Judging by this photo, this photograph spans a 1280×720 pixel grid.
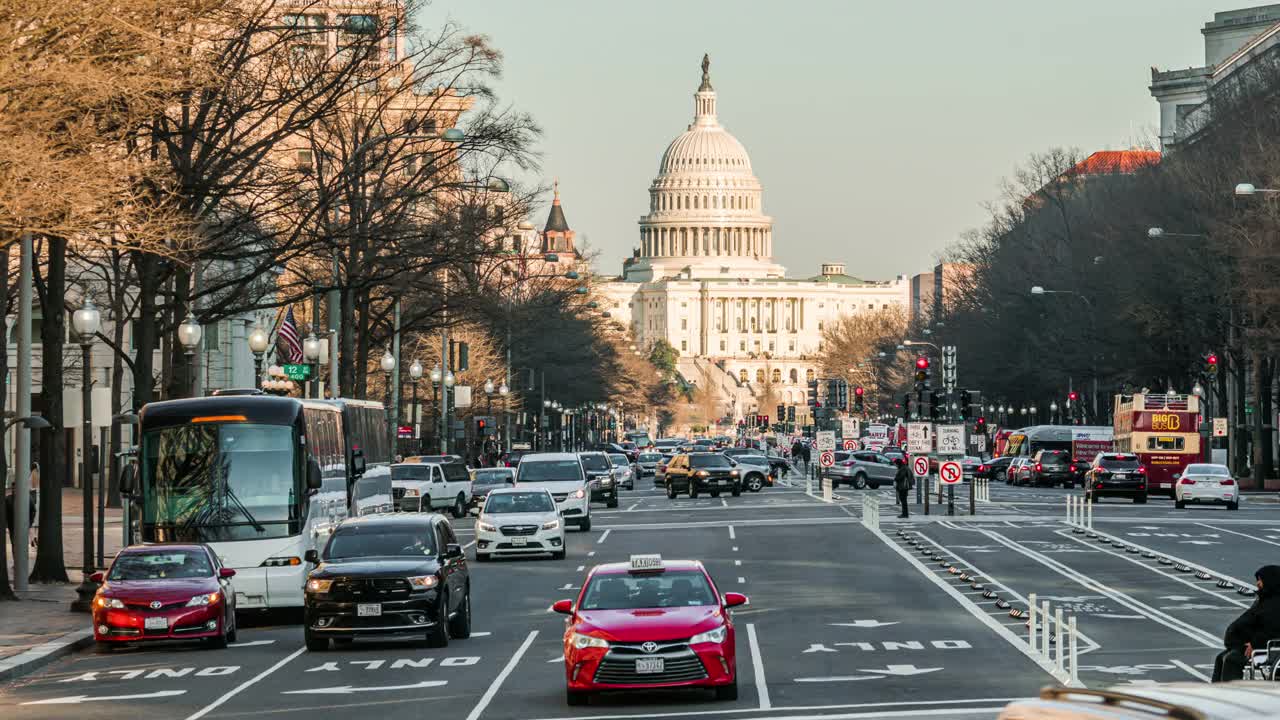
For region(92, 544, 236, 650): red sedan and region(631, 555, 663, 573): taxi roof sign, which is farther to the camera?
region(92, 544, 236, 650): red sedan

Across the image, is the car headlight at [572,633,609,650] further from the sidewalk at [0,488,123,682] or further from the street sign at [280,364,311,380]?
the street sign at [280,364,311,380]

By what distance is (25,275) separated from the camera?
29.7 meters

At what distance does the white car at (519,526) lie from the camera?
133 feet

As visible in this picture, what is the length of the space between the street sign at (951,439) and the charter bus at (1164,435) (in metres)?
22.5

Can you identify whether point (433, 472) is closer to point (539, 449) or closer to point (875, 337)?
point (539, 449)

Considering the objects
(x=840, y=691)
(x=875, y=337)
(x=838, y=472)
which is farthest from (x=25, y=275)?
(x=875, y=337)

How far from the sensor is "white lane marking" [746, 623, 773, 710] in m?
Result: 19.4

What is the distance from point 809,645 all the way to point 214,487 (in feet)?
31.5

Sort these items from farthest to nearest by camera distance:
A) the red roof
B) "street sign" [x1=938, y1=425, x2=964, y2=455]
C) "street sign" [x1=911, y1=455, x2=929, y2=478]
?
the red roof → "street sign" [x1=911, y1=455, x2=929, y2=478] → "street sign" [x1=938, y1=425, x2=964, y2=455]

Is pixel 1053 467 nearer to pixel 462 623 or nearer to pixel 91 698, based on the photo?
pixel 462 623

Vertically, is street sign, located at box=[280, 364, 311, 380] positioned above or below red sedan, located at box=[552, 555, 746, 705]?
above

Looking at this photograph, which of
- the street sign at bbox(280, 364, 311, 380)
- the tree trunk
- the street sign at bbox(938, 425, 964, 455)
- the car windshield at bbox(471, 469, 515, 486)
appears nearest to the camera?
the tree trunk

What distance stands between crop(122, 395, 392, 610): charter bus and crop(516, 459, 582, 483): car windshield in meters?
21.4

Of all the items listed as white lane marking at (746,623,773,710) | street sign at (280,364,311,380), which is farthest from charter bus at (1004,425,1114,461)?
white lane marking at (746,623,773,710)
